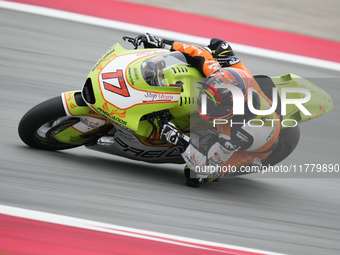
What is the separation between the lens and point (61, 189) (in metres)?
3.11

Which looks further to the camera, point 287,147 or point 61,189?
point 287,147

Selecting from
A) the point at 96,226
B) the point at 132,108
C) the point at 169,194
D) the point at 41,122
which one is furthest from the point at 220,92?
the point at 41,122

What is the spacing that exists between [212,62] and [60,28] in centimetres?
388

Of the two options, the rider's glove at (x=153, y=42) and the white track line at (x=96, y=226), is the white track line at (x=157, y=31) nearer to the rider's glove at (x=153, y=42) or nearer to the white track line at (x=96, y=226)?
the rider's glove at (x=153, y=42)

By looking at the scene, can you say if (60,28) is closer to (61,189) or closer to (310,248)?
(61,189)

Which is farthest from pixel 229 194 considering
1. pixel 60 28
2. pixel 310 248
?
pixel 60 28

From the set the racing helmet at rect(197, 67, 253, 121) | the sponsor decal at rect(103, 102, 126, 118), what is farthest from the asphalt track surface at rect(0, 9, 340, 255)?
the racing helmet at rect(197, 67, 253, 121)

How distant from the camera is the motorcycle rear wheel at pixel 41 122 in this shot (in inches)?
129

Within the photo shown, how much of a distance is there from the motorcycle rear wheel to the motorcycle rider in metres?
0.82

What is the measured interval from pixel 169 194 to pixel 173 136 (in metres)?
0.52

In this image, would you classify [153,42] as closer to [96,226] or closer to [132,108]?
[132,108]

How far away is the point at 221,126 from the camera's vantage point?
3.21m

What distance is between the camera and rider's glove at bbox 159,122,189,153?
3.12 m

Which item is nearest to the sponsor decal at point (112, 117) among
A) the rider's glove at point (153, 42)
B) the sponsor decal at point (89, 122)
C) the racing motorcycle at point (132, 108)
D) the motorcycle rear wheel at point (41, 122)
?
the racing motorcycle at point (132, 108)
